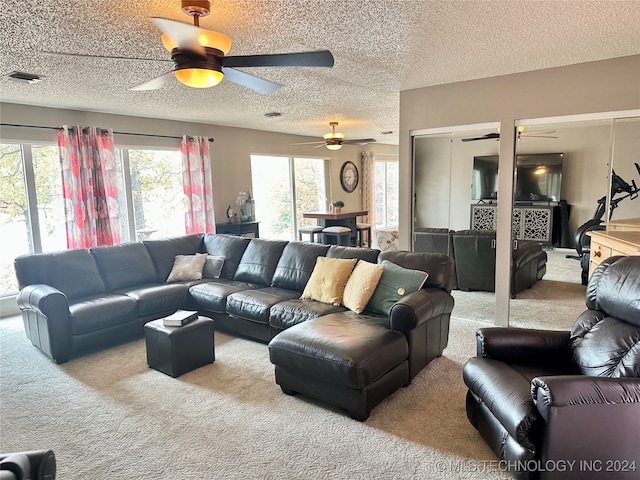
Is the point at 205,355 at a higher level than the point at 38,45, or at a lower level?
lower

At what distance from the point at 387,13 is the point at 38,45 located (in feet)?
7.64

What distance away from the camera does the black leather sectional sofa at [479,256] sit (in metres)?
4.16

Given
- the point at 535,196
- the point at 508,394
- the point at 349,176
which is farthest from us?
the point at 349,176

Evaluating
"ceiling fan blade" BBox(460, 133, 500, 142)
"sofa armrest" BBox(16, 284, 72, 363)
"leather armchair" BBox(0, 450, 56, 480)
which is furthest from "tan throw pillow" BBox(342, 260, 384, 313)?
"sofa armrest" BBox(16, 284, 72, 363)

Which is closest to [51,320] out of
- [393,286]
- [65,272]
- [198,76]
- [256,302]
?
[65,272]

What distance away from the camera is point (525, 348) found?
2.28 m

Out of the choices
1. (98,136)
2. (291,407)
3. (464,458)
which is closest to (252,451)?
(291,407)

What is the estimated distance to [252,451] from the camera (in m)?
2.26

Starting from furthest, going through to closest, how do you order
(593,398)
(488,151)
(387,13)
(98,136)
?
(98,136)
(488,151)
(387,13)
(593,398)

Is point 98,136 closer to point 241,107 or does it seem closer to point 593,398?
point 241,107

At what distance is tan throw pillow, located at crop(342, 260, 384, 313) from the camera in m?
3.28

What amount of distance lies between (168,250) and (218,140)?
2.69 meters

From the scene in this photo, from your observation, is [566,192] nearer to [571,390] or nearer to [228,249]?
[571,390]

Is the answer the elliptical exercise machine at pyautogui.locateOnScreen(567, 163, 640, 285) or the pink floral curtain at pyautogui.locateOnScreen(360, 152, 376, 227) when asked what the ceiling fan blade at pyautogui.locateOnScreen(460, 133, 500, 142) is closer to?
the elliptical exercise machine at pyautogui.locateOnScreen(567, 163, 640, 285)
